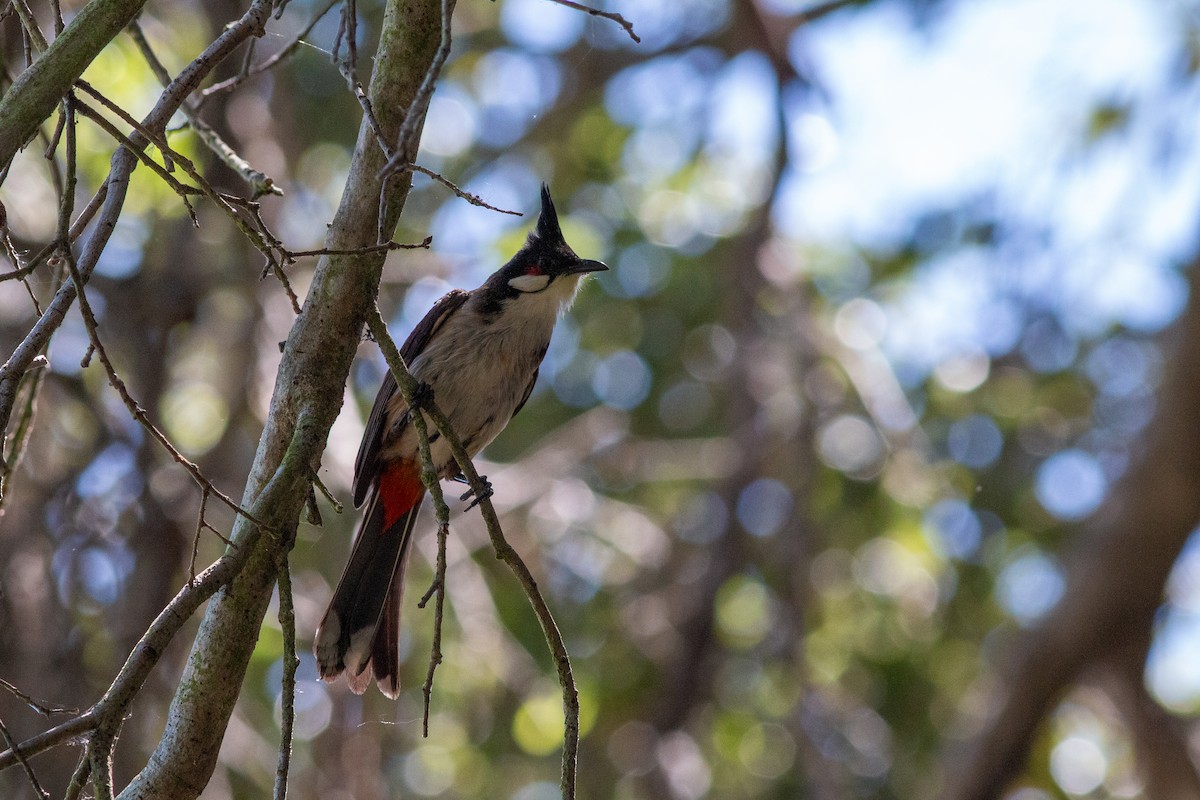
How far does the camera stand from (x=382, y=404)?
12.3ft

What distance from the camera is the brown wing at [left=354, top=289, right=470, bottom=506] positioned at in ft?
12.1

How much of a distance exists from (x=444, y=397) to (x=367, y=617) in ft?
3.02

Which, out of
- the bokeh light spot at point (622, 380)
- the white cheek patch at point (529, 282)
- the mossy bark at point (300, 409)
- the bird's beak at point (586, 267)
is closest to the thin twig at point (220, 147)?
the mossy bark at point (300, 409)

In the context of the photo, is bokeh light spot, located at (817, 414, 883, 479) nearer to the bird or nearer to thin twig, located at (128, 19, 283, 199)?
the bird

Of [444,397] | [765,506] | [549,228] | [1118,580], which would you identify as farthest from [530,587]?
[765,506]

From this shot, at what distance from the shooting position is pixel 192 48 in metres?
6.40

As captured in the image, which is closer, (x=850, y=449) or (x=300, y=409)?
(x=300, y=409)

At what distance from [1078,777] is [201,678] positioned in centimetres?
661

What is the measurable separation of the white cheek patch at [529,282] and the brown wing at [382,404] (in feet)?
0.62

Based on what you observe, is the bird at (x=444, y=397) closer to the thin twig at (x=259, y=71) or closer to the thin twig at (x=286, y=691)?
the thin twig at (x=259, y=71)

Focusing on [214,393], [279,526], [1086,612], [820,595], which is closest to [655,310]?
[820,595]

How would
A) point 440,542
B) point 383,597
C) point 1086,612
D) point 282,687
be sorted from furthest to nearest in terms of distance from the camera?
point 1086,612 < point 383,597 < point 440,542 < point 282,687

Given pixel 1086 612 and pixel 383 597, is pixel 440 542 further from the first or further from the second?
pixel 1086 612

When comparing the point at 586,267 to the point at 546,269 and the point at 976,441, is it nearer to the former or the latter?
the point at 546,269
